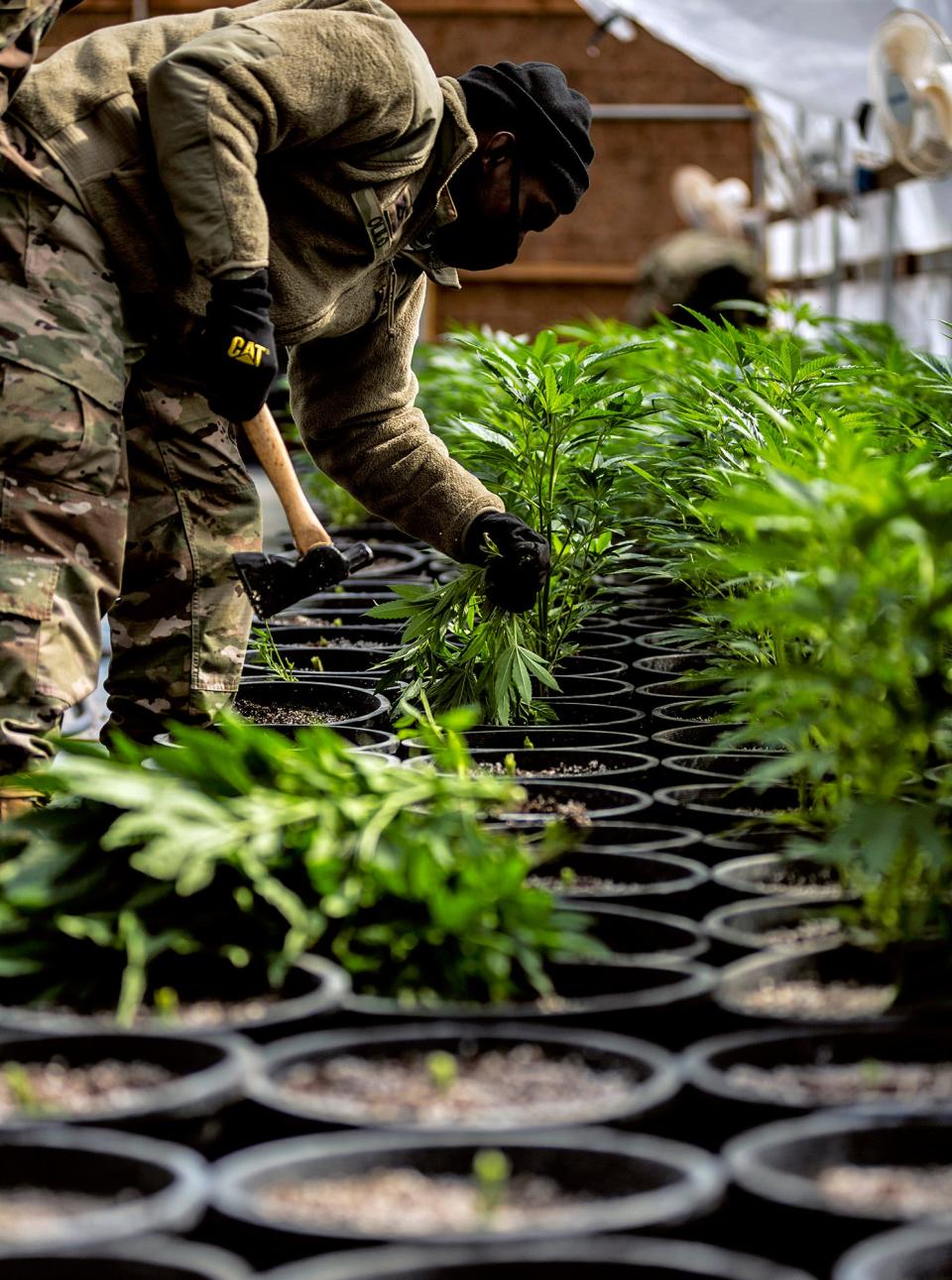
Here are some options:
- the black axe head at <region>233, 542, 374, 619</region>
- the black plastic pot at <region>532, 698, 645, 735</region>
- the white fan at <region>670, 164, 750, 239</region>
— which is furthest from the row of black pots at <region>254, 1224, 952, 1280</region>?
the white fan at <region>670, 164, 750, 239</region>

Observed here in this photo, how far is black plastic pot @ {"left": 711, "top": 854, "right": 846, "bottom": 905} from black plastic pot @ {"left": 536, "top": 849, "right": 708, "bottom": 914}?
0.09 ft

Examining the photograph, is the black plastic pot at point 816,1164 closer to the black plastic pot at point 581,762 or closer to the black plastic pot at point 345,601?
the black plastic pot at point 581,762

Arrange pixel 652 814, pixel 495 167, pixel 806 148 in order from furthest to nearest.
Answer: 1. pixel 806 148
2. pixel 495 167
3. pixel 652 814

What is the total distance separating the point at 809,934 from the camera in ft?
4.40

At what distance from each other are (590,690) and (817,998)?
1281mm

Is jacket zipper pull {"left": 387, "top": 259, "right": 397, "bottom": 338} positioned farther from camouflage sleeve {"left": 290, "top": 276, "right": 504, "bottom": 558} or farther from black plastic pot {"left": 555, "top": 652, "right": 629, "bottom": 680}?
black plastic pot {"left": 555, "top": 652, "right": 629, "bottom": 680}

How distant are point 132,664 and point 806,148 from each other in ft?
22.7

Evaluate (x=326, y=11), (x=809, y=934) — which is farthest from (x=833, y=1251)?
(x=326, y=11)

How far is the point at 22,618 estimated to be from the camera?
2.04 m

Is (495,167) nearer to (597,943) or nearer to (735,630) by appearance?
(735,630)

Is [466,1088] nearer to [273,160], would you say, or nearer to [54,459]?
[54,459]

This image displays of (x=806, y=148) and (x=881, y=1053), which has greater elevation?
(x=806, y=148)

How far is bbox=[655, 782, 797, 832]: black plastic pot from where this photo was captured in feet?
5.46

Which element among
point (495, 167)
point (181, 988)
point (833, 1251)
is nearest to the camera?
point (833, 1251)
